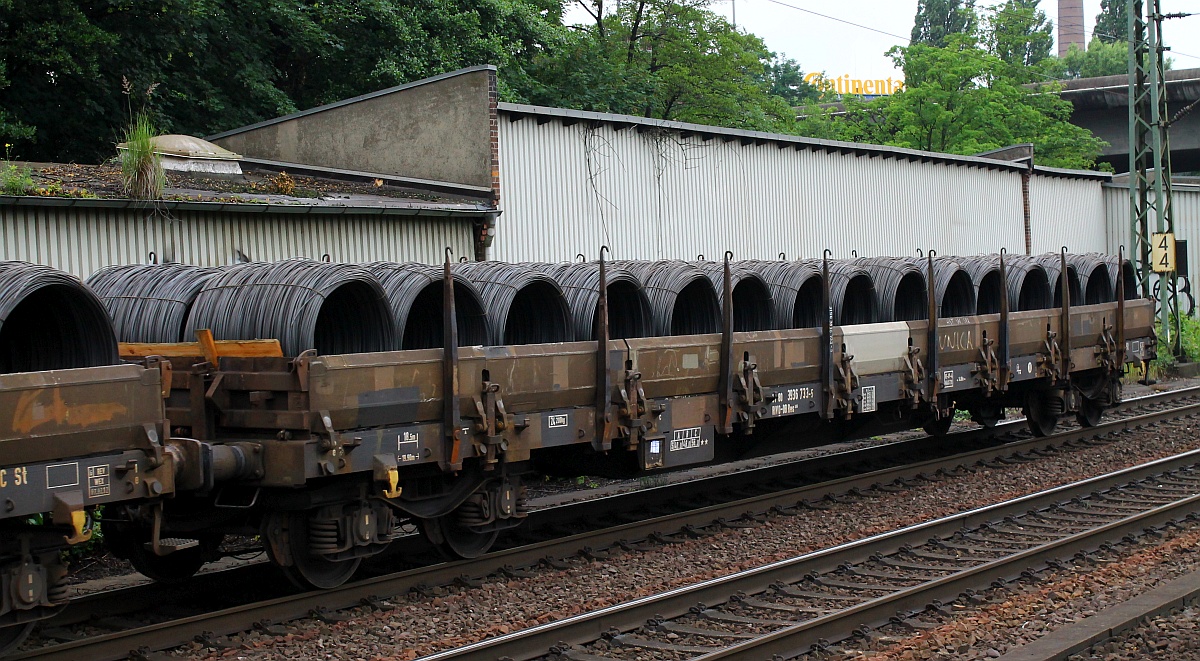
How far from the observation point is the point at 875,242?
23688mm

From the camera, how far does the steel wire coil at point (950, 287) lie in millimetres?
13102

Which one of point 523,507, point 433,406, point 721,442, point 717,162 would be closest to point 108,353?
point 433,406

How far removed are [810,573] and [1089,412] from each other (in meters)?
9.54

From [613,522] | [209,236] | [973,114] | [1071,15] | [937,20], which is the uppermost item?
[1071,15]

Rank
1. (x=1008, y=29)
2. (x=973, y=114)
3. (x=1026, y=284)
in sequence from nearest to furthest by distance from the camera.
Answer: (x=1026, y=284), (x=973, y=114), (x=1008, y=29)

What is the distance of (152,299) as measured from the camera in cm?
841

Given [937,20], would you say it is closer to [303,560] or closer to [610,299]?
[610,299]

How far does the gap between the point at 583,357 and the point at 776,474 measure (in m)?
4.48

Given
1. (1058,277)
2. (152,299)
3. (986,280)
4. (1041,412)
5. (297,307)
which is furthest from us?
(1041,412)

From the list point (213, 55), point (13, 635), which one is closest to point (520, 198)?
point (13, 635)

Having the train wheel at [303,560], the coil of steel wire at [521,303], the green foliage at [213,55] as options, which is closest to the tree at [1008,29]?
the green foliage at [213,55]

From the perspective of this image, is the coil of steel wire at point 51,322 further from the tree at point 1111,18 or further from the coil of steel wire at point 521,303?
the tree at point 1111,18

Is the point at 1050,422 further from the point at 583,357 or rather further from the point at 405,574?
the point at 405,574

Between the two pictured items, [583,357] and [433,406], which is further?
[583,357]
